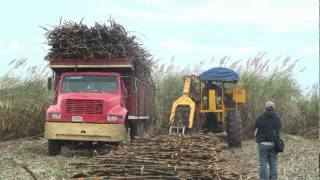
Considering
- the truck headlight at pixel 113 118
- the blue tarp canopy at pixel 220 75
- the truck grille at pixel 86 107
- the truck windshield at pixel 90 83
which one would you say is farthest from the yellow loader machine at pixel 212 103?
the truck grille at pixel 86 107

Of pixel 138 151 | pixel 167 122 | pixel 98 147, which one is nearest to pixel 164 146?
pixel 138 151

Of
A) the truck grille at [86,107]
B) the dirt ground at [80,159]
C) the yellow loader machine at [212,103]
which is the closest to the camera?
the dirt ground at [80,159]

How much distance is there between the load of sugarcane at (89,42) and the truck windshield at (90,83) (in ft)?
1.71

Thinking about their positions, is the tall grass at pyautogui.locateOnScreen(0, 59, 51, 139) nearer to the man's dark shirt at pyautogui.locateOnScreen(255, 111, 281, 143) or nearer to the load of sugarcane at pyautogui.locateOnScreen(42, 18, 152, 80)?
the load of sugarcane at pyautogui.locateOnScreen(42, 18, 152, 80)

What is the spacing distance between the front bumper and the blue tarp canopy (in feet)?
11.4

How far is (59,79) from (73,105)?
1489mm

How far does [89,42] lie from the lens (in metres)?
15.4

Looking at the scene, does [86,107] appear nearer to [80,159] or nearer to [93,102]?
[93,102]

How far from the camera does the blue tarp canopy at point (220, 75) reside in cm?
1662

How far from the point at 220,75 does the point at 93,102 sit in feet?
13.2


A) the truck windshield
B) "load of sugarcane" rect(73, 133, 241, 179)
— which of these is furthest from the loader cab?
"load of sugarcane" rect(73, 133, 241, 179)

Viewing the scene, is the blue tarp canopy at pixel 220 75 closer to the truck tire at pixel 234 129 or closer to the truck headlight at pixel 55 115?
the truck tire at pixel 234 129

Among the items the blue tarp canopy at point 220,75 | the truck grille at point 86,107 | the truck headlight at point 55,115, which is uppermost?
the blue tarp canopy at point 220,75

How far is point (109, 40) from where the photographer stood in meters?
15.6
